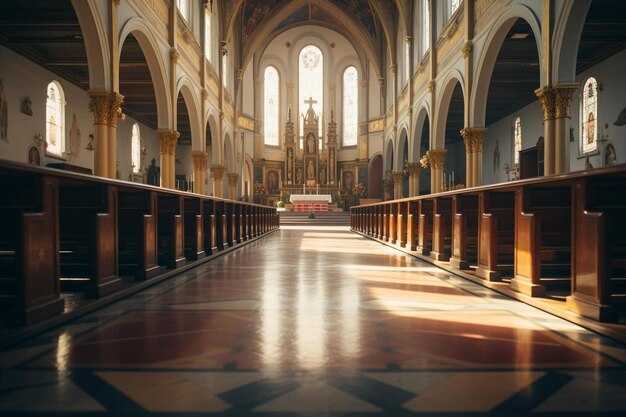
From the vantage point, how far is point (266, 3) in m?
27.9

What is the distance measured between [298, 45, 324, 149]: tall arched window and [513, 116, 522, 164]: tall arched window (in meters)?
14.9

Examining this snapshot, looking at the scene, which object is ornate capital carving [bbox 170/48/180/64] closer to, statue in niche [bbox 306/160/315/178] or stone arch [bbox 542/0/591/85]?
stone arch [bbox 542/0/591/85]

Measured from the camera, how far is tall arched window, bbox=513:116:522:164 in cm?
1980

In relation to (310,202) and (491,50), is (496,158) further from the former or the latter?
(491,50)

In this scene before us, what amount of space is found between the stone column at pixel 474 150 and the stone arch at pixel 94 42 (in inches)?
360

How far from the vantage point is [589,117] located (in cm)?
1398

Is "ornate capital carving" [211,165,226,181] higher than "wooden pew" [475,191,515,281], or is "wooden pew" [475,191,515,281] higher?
"ornate capital carving" [211,165,226,181]

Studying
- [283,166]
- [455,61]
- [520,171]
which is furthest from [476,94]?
[283,166]

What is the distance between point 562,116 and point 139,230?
7.77 meters

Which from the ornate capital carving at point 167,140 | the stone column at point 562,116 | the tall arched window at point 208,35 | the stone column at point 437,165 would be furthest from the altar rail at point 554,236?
the tall arched window at point 208,35

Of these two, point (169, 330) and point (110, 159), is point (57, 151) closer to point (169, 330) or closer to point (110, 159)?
point (110, 159)

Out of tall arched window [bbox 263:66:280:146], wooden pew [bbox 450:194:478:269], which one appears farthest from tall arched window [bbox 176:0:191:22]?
tall arched window [bbox 263:66:280:146]

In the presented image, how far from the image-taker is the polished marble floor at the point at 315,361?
1974mm

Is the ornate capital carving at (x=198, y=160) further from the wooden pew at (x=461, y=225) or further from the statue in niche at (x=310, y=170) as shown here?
the wooden pew at (x=461, y=225)
